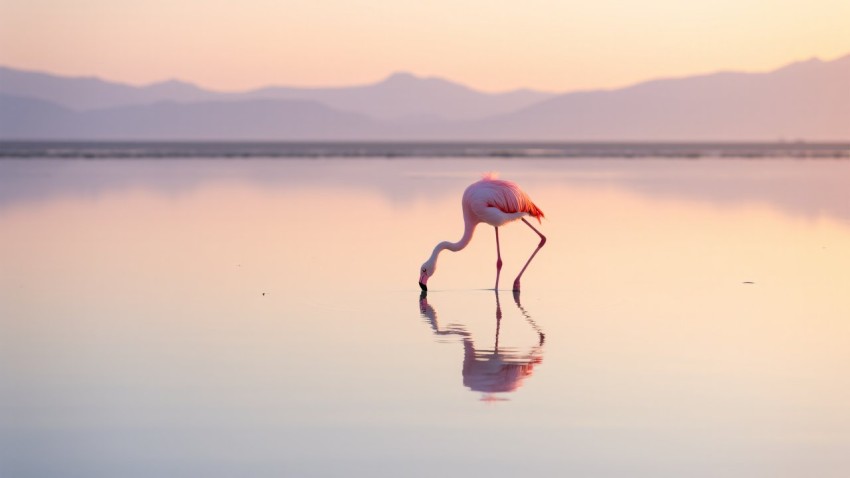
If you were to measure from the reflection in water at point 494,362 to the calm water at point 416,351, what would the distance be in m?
0.03

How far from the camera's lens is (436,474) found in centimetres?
601

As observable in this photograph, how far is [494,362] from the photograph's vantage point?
868 centimetres

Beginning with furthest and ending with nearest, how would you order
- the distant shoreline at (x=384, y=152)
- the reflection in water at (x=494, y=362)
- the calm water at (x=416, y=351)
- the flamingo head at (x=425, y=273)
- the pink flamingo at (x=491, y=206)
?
the distant shoreline at (x=384, y=152) < the pink flamingo at (x=491, y=206) < the flamingo head at (x=425, y=273) < the reflection in water at (x=494, y=362) < the calm water at (x=416, y=351)

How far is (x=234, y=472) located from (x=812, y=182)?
29349 mm

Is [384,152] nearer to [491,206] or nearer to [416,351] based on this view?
[491,206]

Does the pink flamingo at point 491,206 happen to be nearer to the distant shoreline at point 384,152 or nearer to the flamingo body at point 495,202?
the flamingo body at point 495,202

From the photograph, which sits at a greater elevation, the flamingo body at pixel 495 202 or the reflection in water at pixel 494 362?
the flamingo body at pixel 495 202

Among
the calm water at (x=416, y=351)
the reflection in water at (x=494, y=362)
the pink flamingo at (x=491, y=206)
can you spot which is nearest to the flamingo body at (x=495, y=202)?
the pink flamingo at (x=491, y=206)

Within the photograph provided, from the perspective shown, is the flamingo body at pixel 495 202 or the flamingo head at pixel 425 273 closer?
the flamingo head at pixel 425 273

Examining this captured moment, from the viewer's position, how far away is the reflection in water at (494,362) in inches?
311

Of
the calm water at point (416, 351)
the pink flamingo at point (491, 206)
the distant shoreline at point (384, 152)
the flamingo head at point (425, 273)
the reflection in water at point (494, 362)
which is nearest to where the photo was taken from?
the calm water at point (416, 351)

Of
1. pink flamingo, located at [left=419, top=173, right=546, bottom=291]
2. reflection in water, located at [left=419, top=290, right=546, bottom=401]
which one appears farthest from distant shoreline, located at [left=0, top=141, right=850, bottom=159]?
reflection in water, located at [left=419, top=290, right=546, bottom=401]

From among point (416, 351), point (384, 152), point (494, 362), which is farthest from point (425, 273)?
point (384, 152)

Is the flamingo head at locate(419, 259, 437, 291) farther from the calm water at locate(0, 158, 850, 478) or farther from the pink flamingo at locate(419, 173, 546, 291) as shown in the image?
the pink flamingo at locate(419, 173, 546, 291)
